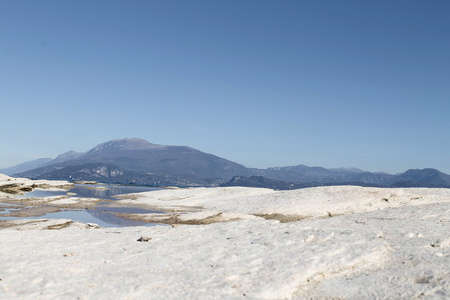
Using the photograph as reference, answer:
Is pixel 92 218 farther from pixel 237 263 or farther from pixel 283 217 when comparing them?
pixel 237 263

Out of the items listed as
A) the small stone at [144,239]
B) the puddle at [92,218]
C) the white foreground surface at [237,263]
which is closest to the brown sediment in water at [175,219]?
the puddle at [92,218]

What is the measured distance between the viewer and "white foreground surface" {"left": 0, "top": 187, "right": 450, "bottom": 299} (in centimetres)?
1148

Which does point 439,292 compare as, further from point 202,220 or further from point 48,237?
point 202,220

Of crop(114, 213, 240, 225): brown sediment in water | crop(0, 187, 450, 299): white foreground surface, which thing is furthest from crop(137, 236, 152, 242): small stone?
crop(114, 213, 240, 225): brown sediment in water

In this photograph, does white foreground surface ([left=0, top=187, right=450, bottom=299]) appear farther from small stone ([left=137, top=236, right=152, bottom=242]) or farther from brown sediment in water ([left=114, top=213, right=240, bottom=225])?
brown sediment in water ([left=114, top=213, right=240, bottom=225])

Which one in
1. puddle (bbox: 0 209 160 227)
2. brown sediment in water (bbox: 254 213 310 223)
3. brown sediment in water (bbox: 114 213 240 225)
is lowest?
puddle (bbox: 0 209 160 227)

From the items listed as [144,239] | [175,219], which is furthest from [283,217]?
[144,239]

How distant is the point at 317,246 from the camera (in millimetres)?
16141

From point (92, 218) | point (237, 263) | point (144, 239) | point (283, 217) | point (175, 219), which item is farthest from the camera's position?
point (92, 218)

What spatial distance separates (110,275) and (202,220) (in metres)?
25.5

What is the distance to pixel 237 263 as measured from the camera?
14.3 m

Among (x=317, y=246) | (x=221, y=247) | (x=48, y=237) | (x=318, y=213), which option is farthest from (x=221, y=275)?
(x=318, y=213)

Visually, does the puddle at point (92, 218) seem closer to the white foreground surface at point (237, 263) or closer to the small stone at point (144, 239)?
the white foreground surface at point (237, 263)

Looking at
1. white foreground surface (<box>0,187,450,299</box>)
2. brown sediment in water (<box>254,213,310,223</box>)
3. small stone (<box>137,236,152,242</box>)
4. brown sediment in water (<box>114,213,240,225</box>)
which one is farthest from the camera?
brown sediment in water (<box>254,213,310,223</box>)
